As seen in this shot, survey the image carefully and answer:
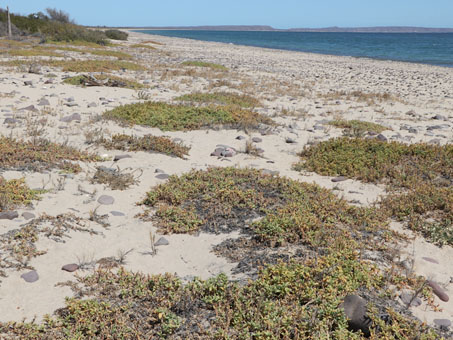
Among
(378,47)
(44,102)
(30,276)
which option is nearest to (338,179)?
(30,276)

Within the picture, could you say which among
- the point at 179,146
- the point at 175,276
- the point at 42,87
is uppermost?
the point at 42,87

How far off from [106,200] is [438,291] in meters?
4.72

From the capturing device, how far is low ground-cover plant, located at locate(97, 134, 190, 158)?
8.32 meters

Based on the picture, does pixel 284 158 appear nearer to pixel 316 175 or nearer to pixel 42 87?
pixel 316 175

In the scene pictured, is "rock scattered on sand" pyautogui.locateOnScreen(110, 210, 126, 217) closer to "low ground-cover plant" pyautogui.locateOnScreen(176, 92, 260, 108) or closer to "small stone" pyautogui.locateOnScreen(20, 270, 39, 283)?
"small stone" pyautogui.locateOnScreen(20, 270, 39, 283)

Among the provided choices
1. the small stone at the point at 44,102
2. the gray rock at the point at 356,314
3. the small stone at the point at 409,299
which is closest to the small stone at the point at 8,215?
the gray rock at the point at 356,314

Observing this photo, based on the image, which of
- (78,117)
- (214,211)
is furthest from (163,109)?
(214,211)

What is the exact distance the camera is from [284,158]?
8766 mm

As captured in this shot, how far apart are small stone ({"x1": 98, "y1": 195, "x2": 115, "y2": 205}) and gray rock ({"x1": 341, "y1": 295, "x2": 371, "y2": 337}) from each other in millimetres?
3900

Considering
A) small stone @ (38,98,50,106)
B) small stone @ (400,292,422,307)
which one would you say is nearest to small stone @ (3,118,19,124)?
small stone @ (38,98,50,106)

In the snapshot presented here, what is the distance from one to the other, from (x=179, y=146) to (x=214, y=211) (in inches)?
128

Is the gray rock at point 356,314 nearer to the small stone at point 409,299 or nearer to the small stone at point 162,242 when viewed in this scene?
the small stone at point 409,299

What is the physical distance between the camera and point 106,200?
5.97 metres

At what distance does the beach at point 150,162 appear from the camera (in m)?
4.32
